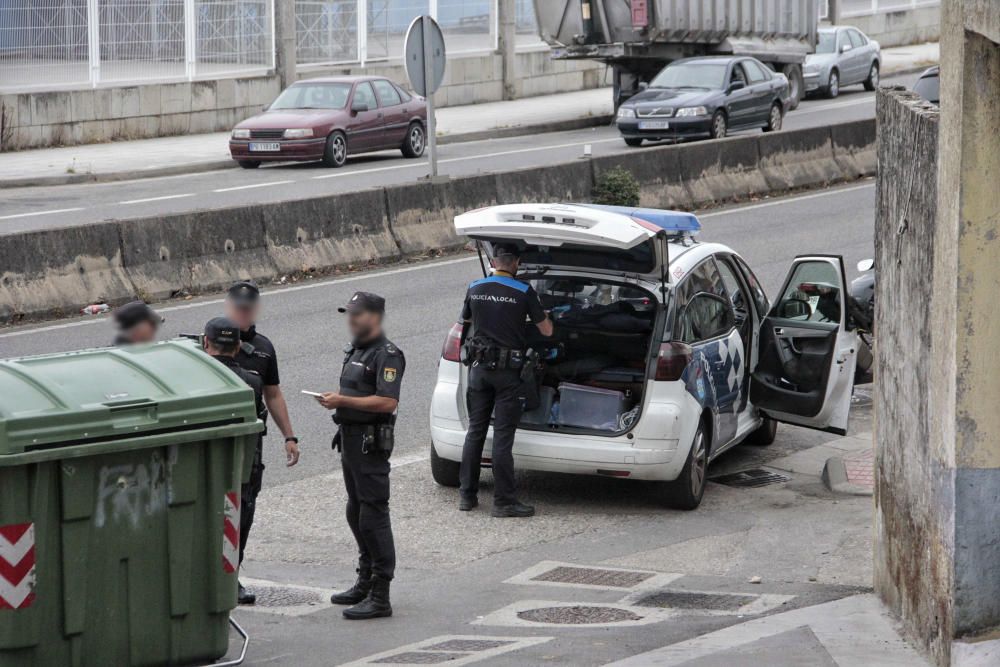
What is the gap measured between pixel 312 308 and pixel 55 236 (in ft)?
8.50

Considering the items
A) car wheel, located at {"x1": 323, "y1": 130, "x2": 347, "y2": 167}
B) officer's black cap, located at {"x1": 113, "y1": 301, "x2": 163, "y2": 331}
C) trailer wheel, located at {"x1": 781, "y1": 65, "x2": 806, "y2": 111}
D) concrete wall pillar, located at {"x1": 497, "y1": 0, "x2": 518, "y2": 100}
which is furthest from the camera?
concrete wall pillar, located at {"x1": 497, "y1": 0, "x2": 518, "y2": 100}

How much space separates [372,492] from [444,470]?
2482 mm

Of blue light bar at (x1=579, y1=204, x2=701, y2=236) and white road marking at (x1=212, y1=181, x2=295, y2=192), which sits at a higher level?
blue light bar at (x1=579, y1=204, x2=701, y2=236)

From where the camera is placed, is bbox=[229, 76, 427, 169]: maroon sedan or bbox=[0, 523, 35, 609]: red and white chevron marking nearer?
bbox=[0, 523, 35, 609]: red and white chevron marking

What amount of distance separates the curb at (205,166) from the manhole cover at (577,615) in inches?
700

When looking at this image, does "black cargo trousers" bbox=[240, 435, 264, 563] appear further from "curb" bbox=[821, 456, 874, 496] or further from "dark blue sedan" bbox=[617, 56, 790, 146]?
"dark blue sedan" bbox=[617, 56, 790, 146]

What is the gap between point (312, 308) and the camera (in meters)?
15.3

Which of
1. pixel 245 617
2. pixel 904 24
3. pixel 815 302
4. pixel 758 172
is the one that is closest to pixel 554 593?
pixel 245 617

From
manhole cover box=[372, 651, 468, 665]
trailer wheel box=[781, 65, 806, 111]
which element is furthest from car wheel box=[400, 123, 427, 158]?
manhole cover box=[372, 651, 468, 665]

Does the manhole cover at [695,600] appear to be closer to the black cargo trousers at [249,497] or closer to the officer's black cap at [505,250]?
the black cargo trousers at [249,497]

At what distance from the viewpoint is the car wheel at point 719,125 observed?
26.6 meters

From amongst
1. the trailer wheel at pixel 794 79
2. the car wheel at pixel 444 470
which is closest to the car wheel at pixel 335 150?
the trailer wheel at pixel 794 79

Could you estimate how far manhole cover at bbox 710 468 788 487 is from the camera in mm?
10383

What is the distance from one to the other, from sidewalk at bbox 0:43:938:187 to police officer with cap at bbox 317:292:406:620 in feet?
56.5
